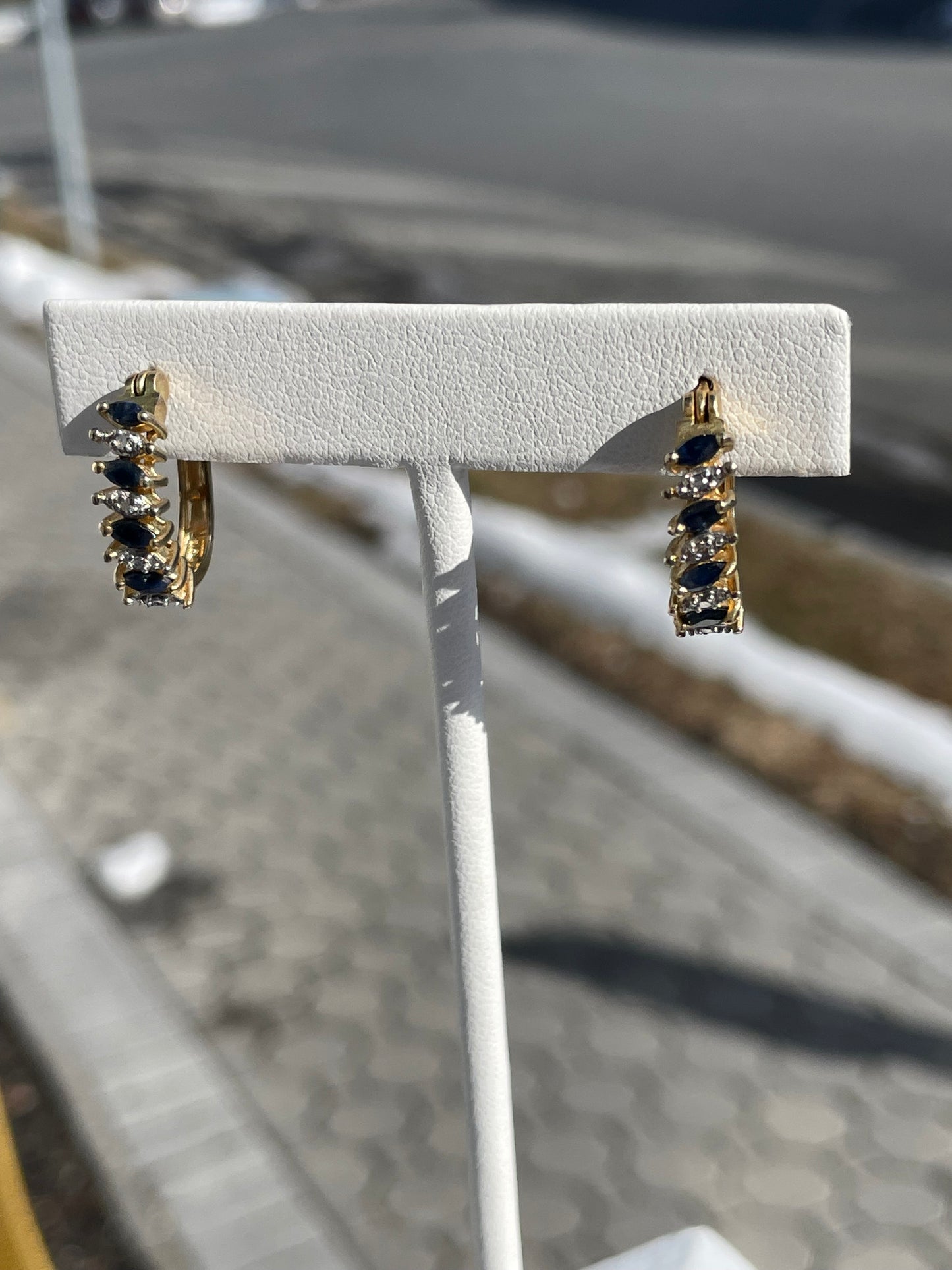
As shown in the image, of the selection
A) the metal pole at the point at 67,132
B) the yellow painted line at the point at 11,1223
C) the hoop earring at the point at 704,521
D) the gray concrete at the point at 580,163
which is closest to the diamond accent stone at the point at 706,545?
the hoop earring at the point at 704,521

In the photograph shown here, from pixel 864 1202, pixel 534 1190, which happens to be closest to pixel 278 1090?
pixel 534 1190

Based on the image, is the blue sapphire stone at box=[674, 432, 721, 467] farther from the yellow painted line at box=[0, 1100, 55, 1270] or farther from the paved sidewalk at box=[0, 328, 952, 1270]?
the paved sidewalk at box=[0, 328, 952, 1270]

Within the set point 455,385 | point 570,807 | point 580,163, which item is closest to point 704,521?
point 455,385

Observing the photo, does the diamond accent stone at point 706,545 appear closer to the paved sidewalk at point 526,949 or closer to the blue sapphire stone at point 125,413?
the blue sapphire stone at point 125,413

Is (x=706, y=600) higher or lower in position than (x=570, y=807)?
higher

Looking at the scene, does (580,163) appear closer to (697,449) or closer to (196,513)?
(196,513)

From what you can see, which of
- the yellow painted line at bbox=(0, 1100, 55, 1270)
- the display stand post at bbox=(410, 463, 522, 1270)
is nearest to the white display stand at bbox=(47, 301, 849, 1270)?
the display stand post at bbox=(410, 463, 522, 1270)
